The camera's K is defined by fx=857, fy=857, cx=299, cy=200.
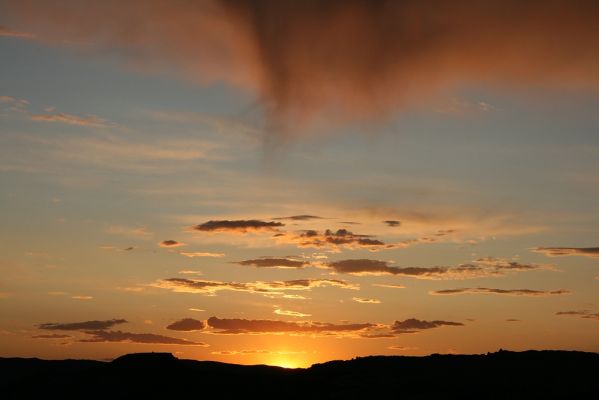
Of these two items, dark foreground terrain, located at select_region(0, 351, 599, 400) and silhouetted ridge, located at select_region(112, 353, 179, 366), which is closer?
dark foreground terrain, located at select_region(0, 351, 599, 400)

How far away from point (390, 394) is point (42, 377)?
3844 centimetres

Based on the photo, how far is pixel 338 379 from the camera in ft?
299

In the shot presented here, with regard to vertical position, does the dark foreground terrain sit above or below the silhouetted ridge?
below

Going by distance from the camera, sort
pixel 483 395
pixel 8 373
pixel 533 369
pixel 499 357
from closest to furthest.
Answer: pixel 483 395 < pixel 533 369 < pixel 499 357 < pixel 8 373

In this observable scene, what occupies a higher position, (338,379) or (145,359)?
(145,359)

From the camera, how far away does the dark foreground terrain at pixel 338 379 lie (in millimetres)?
82062

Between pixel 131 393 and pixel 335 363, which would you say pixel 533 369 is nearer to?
pixel 335 363

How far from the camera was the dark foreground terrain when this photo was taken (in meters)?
82.1

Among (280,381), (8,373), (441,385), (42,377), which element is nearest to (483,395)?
(441,385)

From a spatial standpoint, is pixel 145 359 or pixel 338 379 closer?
pixel 338 379

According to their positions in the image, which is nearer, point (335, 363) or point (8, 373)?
point (335, 363)

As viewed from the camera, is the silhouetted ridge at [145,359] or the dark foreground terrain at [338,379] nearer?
the dark foreground terrain at [338,379]

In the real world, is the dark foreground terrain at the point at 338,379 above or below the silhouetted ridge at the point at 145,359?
below

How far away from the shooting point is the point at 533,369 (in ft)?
282
